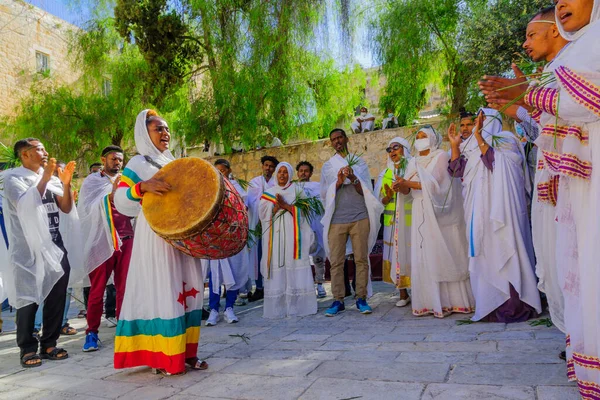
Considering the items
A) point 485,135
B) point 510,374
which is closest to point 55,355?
point 510,374

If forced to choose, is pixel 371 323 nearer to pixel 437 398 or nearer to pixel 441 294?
pixel 441 294

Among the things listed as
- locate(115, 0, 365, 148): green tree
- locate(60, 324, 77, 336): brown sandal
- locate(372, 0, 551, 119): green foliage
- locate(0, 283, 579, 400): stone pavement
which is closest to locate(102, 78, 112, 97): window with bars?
locate(115, 0, 365, 148): green tree

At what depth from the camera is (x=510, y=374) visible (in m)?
2.97

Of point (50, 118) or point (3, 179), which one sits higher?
point (50, 118)

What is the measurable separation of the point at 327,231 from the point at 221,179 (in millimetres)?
2759

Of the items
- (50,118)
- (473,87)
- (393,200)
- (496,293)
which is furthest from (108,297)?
(50,118)

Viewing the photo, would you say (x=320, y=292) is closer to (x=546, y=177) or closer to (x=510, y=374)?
(x=510, y=374)

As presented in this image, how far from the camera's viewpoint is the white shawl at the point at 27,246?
14.5 feet

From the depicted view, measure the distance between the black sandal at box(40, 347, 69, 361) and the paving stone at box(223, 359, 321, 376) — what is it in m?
1.76

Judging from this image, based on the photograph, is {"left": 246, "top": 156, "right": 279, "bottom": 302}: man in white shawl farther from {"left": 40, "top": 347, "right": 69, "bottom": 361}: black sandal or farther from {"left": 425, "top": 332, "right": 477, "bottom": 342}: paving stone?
{"left": 425, "top": 332, "right": 477, "bottom": 342}: paving stone

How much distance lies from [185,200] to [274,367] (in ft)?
4.48

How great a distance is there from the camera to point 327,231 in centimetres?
612

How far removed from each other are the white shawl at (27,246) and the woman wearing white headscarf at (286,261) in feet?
8.11

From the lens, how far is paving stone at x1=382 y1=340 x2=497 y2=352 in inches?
147
